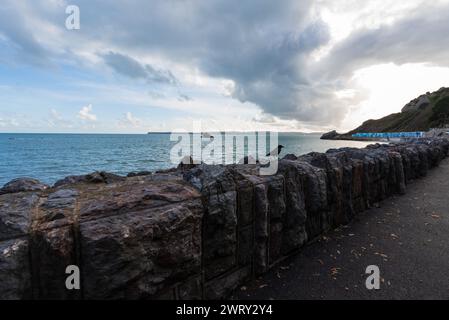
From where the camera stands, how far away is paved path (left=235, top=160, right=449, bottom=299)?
3.58 metres

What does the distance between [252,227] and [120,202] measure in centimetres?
191

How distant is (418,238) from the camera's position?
5.26 m

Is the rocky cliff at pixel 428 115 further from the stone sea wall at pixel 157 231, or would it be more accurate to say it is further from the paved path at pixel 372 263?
the stone sea wall at pixel 157 231

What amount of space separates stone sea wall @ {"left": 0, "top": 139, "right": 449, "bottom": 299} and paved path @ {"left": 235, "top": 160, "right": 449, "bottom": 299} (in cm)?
30

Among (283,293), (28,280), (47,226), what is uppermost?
(47,226)

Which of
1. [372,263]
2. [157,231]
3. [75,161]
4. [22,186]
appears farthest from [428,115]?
[22,186]

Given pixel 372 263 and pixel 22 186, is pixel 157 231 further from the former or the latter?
pixel 372 263

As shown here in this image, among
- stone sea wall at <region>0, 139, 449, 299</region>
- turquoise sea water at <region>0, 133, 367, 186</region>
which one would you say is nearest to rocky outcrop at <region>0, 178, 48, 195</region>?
stone sea wall at <region>0, 139, 449, 299</region>

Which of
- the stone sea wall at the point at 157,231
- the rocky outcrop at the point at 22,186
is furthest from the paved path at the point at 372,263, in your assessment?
the rocky outcrop at the point at 22,186

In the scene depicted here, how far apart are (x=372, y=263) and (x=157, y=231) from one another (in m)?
3.60

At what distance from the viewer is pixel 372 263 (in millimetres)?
4301

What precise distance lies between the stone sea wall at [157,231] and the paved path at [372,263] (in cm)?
30

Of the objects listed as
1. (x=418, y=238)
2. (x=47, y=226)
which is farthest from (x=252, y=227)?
(x=418, y=238)
